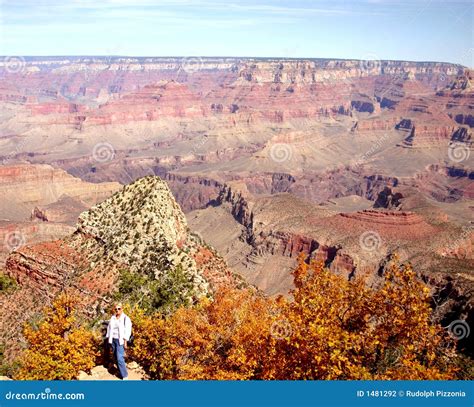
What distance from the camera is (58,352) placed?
78.5ft

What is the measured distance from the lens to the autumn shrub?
23641 mm

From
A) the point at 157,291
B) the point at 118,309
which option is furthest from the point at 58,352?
the point at 157,291

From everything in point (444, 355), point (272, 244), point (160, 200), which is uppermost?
point (160, 200)

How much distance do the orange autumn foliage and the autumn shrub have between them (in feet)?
8.63

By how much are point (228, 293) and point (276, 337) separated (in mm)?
8676

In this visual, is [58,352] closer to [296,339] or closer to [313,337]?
[296,339]

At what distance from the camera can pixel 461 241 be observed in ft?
347

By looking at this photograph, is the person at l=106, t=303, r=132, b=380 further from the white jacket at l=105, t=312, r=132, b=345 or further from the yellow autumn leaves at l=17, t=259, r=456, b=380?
the yellow autumn leaves at l=17, t=259, r=456, b=380

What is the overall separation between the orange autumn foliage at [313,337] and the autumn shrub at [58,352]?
263cm

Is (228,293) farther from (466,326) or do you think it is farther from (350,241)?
(350,241)

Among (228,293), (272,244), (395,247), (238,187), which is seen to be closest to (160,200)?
(228,293)

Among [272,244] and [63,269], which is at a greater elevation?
[63,269]

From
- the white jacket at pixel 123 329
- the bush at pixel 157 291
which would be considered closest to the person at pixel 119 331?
the white jacket at pixel 123 329

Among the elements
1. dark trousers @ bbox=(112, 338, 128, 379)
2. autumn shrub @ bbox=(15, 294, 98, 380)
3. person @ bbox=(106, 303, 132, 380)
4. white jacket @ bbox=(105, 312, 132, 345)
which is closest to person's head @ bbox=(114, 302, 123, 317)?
person @ bbox=(106, 303, 132, 380)
